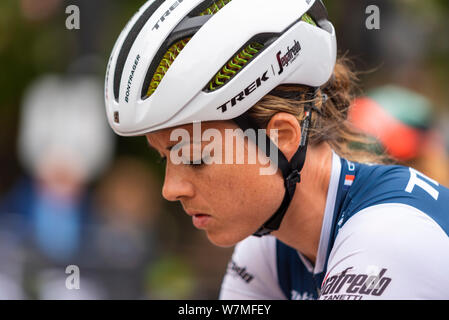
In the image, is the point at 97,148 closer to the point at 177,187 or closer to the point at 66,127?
the point at 66,127

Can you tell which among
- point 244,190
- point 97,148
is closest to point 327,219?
point 244,190

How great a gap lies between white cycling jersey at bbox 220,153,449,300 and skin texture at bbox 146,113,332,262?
0.29 feet

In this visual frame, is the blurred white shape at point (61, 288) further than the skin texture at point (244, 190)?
Yes

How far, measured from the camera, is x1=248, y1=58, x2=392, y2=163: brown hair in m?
2.75

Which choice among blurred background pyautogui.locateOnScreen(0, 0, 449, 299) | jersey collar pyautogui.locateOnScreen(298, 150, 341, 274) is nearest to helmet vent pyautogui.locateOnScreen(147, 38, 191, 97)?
jersey collar pyautogui.locateOnScreen(298, 150, 341, 274)

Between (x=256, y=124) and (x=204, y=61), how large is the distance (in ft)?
1.17

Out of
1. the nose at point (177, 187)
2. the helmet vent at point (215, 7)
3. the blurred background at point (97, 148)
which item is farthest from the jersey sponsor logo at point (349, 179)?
the blurred background at point (97, 148)

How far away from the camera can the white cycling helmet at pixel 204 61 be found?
2.59m

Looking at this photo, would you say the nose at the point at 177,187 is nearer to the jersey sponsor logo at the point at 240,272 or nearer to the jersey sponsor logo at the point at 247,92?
the jersey sponsor logo at the point at 247,92

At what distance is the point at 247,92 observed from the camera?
2656 mm

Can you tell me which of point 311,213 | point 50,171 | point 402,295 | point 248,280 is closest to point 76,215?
point 50,171

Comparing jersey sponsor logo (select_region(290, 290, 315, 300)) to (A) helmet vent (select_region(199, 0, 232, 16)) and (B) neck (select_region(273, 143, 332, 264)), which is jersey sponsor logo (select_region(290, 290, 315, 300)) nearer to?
(B) neck (select_region(273, 143, 332, 264))

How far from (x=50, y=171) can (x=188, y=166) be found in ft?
19.4

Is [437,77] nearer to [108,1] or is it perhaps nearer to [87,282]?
[108,1]
